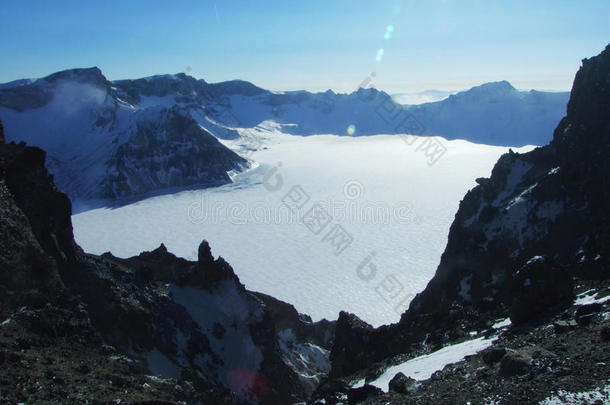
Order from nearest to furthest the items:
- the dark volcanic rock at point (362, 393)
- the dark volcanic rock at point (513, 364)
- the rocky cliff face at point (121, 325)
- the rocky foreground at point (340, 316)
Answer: the dark volcanic rock at point (513, 364) → the rocky foreground at point (340, 316) → the dark volcanic rock at point (362, 393) → the rocky cliff face at point (121, 325)

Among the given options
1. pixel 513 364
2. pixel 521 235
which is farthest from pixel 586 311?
pixel 521 235

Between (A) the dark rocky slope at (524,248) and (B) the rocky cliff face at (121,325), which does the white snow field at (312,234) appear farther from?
(B) the rocky cliff face at (121,325)

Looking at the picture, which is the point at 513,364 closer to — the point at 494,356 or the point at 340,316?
the point at 494,356

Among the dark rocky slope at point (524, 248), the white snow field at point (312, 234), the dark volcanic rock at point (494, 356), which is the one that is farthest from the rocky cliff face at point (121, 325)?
Result: the white snow field at point (312, 234)

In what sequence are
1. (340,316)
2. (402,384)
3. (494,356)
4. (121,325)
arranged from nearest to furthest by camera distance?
(494,356) < (402,384) < (121,325) < (340,316)

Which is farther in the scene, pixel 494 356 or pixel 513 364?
pixel 494 356

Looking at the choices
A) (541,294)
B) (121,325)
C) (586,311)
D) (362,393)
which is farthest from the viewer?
(121,325)
